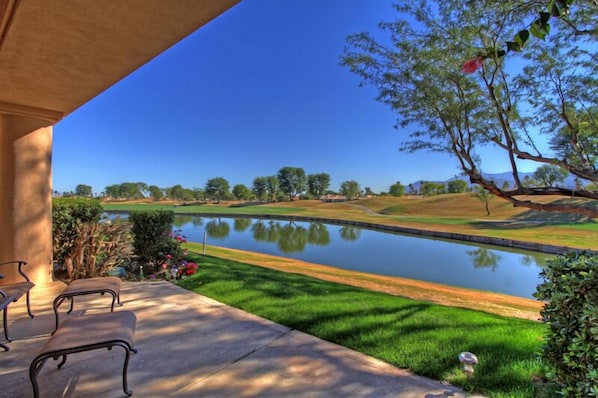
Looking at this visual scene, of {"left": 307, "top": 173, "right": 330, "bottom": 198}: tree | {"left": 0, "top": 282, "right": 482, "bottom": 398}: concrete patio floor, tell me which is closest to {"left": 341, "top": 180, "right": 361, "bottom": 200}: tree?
{"left": 307, "top": 173, "right": 330, "bottom": 198}: tree

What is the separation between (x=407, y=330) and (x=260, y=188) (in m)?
75.9

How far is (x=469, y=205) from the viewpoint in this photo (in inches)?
1674

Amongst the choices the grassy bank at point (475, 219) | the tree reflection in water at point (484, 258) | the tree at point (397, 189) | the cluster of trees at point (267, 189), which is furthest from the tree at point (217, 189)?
the tree reflection in water at point (484, 258)

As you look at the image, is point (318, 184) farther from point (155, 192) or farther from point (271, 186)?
point (155, 192)

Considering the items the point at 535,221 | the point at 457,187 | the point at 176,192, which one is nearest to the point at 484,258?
the point at 535,221

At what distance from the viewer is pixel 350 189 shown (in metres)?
74.2

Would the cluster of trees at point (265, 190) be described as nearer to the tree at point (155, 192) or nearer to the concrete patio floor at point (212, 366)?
the tree at point (155, 192)

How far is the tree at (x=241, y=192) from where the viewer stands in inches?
3124

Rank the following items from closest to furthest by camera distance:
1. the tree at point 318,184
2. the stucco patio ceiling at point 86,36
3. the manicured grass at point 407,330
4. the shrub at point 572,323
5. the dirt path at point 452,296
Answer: the shrub at point 572,323 → the stucco patio ceiling at point 86,36 → the manicured grass at point 407,330 → the dirt path at point 452,296 → the tree at point 318,184

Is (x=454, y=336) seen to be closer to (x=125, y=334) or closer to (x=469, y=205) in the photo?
(x=125, y=334)

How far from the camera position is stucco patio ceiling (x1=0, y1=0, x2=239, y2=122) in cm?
165

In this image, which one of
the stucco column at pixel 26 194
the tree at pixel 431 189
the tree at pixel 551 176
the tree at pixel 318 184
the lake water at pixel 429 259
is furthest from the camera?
the tree at pixel 318 184

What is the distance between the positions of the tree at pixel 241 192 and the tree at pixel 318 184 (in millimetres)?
16128

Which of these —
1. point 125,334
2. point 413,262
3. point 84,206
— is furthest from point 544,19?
point 413,262
